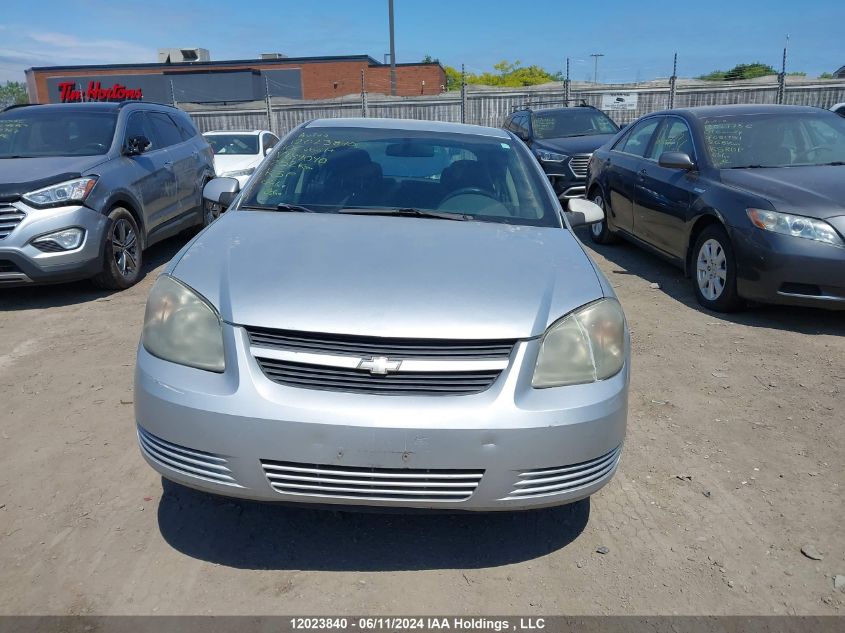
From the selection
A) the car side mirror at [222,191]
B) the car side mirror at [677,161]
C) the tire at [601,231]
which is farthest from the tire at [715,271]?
the car side mirror at [222,191]

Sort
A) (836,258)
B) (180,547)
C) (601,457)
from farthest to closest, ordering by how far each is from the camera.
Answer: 1. (836,258)
2. (180,547)
3. (601,457)

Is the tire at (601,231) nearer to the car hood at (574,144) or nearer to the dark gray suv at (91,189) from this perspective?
the car hood at (574,144)

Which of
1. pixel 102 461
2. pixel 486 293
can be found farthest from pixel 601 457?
pixel 102 461

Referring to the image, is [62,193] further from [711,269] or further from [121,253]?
[711,269]

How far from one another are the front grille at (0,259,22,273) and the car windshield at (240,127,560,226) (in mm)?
3257

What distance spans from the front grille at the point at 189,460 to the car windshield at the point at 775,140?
17.2 feet

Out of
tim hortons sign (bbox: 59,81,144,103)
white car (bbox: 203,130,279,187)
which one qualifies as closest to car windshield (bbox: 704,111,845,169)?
white car (bbox: 203,130,279,187)

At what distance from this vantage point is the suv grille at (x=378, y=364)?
2.31 m

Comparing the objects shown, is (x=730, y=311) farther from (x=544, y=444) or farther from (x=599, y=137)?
(x=599, y=137)

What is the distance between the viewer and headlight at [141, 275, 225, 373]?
2.43 meters

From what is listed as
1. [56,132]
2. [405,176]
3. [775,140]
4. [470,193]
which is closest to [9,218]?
[56,132]

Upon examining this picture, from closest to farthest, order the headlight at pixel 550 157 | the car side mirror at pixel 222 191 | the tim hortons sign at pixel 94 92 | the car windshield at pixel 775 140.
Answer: the car side mirror at pixel 222 191 < the car windshield at pixel 775 140 < the headlight at pixel 550 157 < the tim hortons sign at pixel 94 92

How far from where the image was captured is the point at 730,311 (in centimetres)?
570

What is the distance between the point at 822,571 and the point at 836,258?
3085 millimetres
